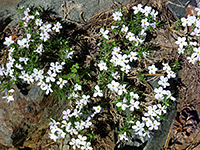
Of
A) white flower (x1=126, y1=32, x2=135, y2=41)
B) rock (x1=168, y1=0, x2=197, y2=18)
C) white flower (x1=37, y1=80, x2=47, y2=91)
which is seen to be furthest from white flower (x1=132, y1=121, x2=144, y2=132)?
rock (x1=168, y1=0, x2=197, y2=18)

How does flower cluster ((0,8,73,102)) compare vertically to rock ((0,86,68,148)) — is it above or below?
above

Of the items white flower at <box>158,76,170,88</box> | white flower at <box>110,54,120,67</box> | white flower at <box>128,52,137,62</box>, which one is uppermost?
white flower at <box>128,52,137,62</box>

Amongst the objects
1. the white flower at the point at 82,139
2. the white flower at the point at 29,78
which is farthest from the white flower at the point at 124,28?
the white flower at the point at 82,139

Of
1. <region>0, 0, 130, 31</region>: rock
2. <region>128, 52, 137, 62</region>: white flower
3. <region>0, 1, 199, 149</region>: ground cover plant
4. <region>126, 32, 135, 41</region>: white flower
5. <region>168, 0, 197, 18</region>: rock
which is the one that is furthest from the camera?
<region>168, 0, 197, 18</region>: rock

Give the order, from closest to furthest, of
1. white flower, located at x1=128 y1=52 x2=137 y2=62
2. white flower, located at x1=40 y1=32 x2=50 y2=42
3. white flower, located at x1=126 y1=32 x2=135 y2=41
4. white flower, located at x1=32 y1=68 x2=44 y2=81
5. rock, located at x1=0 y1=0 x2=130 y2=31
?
white flower, located at x1=32 y1=68 x2=44 y2=81
white flower, located at x1=40 y1=32 x2=50 y2=42
white flower, located at x1=128 y1=52 x2=137 y2=62
white flower, located at x1=126 y1=32 x2=135 y2=41
rock, located at x1=0 y1=0 x2=130 y2=31

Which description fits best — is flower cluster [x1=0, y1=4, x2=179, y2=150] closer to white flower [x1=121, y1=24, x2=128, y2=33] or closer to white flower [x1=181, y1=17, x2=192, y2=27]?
white flower [x1=121, y1=24, x2=128, y2=33]

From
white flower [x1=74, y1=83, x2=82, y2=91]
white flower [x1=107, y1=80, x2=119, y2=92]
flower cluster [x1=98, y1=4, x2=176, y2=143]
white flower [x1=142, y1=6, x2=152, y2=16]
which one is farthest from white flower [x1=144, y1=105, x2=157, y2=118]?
white flower [x1=142, y1=6, x2=152, y2=16]

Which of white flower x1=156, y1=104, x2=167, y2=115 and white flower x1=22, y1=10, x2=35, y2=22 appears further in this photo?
white flower x1=22, y1=10, x2=35, y2=22

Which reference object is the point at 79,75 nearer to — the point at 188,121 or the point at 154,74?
the point at 154,74

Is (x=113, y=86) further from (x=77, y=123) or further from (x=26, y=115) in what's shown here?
(x=26, y=115)

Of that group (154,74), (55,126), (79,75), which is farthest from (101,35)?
(55,126)
